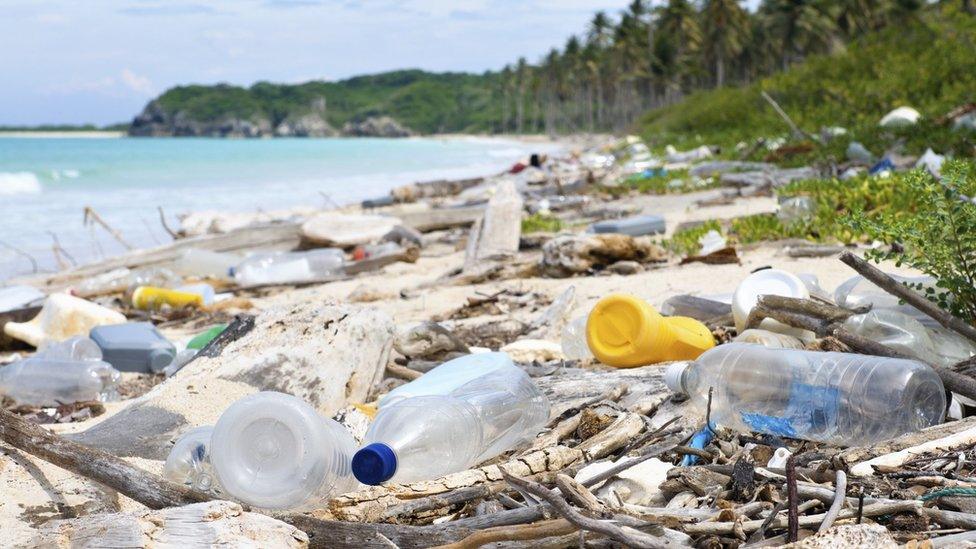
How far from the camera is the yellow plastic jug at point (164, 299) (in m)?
7.27

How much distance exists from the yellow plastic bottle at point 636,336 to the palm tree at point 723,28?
5739 cm

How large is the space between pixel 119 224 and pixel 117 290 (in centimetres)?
1027

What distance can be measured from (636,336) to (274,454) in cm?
166

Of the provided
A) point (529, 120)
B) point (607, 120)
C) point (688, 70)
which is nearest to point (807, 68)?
point (688, 70)

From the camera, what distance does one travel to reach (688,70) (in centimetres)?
6906

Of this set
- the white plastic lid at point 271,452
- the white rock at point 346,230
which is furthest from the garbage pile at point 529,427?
the white rock at point 346,230

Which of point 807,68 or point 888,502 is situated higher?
point 807,68

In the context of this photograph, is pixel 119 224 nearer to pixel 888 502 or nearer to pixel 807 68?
pixel 807 68

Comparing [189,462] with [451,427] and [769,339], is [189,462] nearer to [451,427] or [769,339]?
[451,427]

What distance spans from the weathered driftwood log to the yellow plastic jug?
17.3ft

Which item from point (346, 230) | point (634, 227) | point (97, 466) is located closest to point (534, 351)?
point (97, 466)

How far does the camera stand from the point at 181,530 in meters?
2.04

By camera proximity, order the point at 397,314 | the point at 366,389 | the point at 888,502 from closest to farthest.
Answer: the point at 888,502 < the point at 366,389 < the point at 397,314

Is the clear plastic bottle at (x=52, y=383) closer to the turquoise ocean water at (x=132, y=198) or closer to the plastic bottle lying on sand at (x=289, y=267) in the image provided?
the plastic bottle lying on sand at (x=289, y=267)
